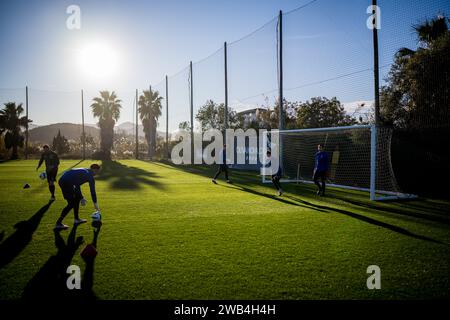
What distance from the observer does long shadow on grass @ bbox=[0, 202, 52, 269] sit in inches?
208

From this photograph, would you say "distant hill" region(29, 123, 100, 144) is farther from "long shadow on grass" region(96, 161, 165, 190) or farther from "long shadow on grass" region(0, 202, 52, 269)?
"long shadow on grass" region(0, 202, 52, 269)

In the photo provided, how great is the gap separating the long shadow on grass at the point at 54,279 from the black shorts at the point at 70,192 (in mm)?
1447

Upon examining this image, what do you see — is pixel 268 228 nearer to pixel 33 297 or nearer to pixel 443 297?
pixel 443 297

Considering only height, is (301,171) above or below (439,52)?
below

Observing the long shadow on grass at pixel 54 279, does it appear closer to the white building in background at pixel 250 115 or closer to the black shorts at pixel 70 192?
the black shorts at pixel 70 192

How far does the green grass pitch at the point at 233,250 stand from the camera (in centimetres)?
418

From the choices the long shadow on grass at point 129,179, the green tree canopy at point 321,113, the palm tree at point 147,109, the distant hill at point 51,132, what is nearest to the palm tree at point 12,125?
the palm tree at point 147,109

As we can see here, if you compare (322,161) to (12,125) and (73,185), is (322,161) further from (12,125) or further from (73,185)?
(12,125)

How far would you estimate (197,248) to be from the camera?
5789 millimetres

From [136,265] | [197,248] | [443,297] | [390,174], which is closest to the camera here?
[443,297]

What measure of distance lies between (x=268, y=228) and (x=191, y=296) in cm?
367

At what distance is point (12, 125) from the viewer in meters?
43.2
